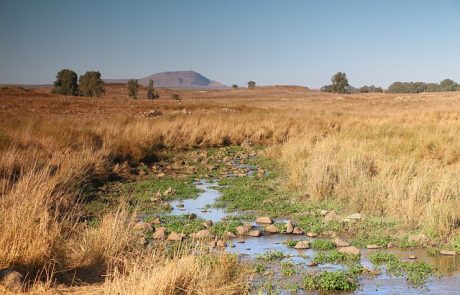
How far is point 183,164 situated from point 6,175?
697 centimetres

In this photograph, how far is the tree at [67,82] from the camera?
248 feet

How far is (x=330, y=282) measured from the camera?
22.4 feet

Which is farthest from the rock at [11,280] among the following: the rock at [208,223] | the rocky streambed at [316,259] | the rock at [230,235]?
the rock at [208,223]

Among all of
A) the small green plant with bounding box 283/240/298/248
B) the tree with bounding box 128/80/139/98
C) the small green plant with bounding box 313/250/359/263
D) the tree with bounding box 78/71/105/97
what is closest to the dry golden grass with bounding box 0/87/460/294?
the small green plant with bounding box 313/250/359/263

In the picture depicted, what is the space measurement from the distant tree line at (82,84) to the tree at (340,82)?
54.1 m

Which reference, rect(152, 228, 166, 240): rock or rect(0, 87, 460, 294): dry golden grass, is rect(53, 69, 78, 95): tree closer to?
rect(0, 87, 460, 294): dry golden grass

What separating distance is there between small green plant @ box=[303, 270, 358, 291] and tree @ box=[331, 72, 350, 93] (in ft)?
364

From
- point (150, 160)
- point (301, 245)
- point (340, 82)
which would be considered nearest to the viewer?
point (301, 245)

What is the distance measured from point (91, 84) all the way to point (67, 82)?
323cm

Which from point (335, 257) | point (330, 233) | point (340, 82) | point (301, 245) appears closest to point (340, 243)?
point (301, 245)

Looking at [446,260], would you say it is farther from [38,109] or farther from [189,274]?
[38,109]

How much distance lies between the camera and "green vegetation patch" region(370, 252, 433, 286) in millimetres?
7240

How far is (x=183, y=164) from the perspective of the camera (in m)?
18.3

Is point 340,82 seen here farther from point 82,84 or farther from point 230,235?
point 230,235
